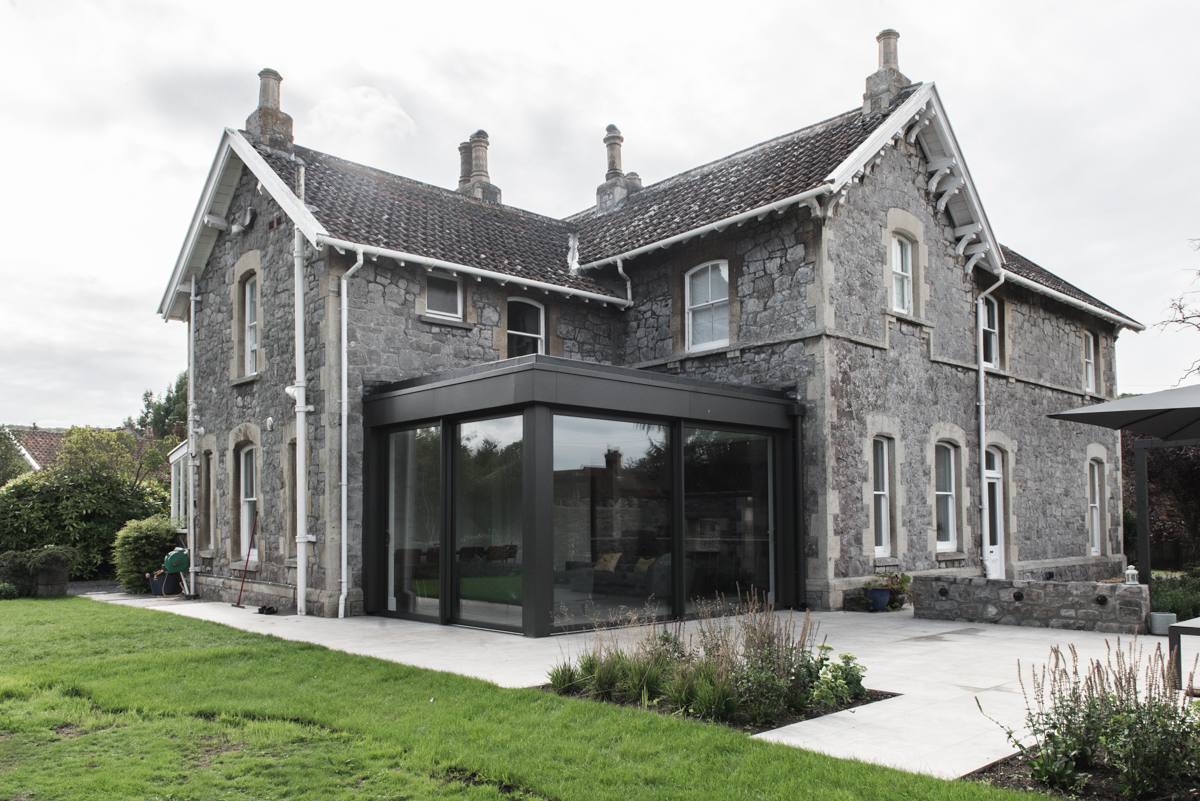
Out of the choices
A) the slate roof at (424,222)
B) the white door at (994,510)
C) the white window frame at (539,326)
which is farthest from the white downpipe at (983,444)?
the white window frame at (539,326)

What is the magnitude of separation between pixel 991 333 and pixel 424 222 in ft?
36.8

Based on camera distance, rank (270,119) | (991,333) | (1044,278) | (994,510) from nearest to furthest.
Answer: (270,119)
(994,510)
(991,333)
(1044,278)

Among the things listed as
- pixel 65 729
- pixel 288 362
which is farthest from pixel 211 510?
pixel 65 729

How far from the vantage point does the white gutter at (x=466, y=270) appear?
488 inches

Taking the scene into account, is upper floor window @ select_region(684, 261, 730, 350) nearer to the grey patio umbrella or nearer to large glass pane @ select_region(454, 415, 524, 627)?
large glass pane @ select_region(454, 415, 524, 627)

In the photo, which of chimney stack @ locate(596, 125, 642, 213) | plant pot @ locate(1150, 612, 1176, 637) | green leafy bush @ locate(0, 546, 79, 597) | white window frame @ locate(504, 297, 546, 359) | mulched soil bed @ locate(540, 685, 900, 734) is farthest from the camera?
chimney stack @ locate(596, 125, 642, 213)

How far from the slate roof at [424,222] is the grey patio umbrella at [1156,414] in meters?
8.11

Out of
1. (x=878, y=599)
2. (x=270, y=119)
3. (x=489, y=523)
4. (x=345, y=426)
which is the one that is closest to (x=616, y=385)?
(x=489, y=523)

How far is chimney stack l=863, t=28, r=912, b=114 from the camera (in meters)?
14.9

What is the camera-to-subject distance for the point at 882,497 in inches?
558

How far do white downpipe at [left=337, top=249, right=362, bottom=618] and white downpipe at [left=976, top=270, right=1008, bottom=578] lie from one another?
36.8 ft

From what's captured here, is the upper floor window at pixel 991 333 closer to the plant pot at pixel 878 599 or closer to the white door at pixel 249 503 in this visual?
the plant pot at pixel 878 599

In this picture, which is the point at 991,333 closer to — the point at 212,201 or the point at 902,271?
the point at 902,271

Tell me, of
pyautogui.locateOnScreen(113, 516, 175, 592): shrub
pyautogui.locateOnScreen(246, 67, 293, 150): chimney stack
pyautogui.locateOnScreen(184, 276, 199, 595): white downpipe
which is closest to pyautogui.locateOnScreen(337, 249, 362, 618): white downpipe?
pyautogui.locateOnScreen(246, 67, 293, 150): chimney stack
